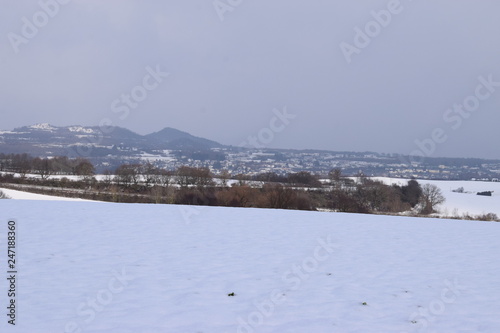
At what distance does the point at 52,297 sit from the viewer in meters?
6.20

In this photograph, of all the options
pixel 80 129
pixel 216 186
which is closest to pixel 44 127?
pixel 80 129

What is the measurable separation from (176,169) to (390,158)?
45.8 metres

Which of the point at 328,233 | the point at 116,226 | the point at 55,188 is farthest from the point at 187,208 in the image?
the point at 55,188

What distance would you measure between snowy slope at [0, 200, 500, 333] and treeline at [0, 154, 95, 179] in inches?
2035

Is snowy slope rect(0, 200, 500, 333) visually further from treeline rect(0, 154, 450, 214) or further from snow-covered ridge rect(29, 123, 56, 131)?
snow-covered ridge rect(29, 123, 56, 131)

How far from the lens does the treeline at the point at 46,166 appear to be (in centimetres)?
6184

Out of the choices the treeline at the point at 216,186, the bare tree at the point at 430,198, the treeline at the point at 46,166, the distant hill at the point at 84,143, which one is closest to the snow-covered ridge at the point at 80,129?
the distant hill at the point at 84,143

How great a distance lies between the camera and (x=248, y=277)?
24.4 feet

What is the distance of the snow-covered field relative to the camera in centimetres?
4991

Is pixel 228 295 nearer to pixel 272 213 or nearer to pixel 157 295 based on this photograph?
pixel 157 295

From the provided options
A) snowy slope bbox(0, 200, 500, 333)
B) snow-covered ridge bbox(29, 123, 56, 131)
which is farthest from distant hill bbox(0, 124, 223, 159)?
snowy slope bbox(0, 200, 500, 333)

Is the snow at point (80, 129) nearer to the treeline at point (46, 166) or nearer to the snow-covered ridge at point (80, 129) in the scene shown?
the snow-covered ridge at point (80, 129)

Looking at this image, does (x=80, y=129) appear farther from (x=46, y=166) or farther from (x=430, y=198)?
(x=430, y=198)

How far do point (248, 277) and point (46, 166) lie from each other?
63.2 m
